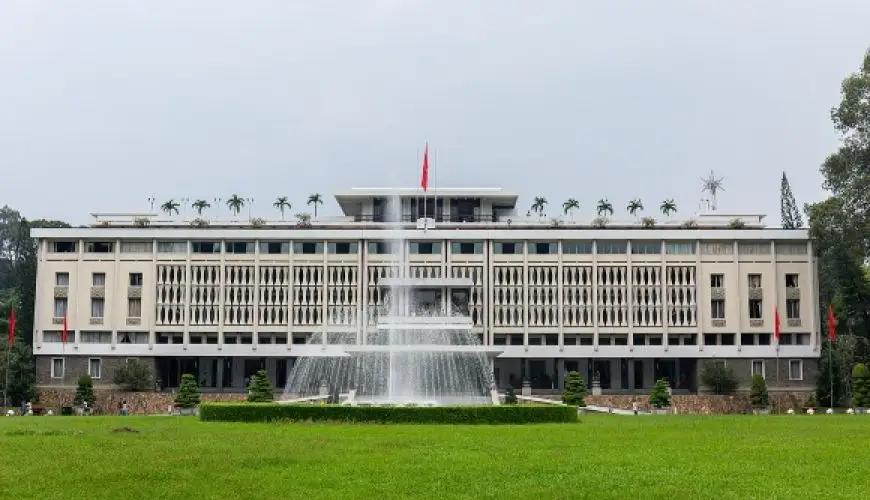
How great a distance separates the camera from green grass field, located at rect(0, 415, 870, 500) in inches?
575

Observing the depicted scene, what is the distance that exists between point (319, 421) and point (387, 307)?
3573cm

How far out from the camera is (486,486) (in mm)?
15039

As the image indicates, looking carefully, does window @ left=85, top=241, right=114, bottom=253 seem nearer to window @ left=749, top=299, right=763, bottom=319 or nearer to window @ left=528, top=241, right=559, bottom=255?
window @ left=528, top=241, right=559, bottom=255

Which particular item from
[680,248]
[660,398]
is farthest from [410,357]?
[680,248]

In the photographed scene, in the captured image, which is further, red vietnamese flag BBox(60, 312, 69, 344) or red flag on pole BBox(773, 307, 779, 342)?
red vietnamese flag BBox(60, 312, 69, 344)

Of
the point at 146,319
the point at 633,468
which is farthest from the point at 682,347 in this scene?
the point at 633,468

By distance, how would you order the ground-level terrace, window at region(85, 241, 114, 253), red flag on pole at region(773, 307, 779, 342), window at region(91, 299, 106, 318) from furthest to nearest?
window at region(85, 241, 114, 253) → window at region(91, 299, 106, 318) → the ground-level terrace → red flag on pole at region(773, 307, 779, 342)

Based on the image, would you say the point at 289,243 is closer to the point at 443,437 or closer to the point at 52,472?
the point at 443,437

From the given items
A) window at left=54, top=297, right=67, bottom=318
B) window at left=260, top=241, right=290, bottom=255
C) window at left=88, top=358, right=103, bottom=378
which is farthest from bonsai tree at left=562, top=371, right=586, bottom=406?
window at left=54, top=297, right=67, bottom=318

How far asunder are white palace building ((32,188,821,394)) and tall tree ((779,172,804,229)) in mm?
8863

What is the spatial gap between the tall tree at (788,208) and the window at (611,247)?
15027mm

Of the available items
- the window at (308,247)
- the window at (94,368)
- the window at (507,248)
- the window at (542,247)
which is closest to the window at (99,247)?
the window at (94,368)

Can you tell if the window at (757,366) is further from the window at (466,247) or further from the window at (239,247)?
the window at (239,247)

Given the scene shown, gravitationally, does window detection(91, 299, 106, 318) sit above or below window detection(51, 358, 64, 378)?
above
